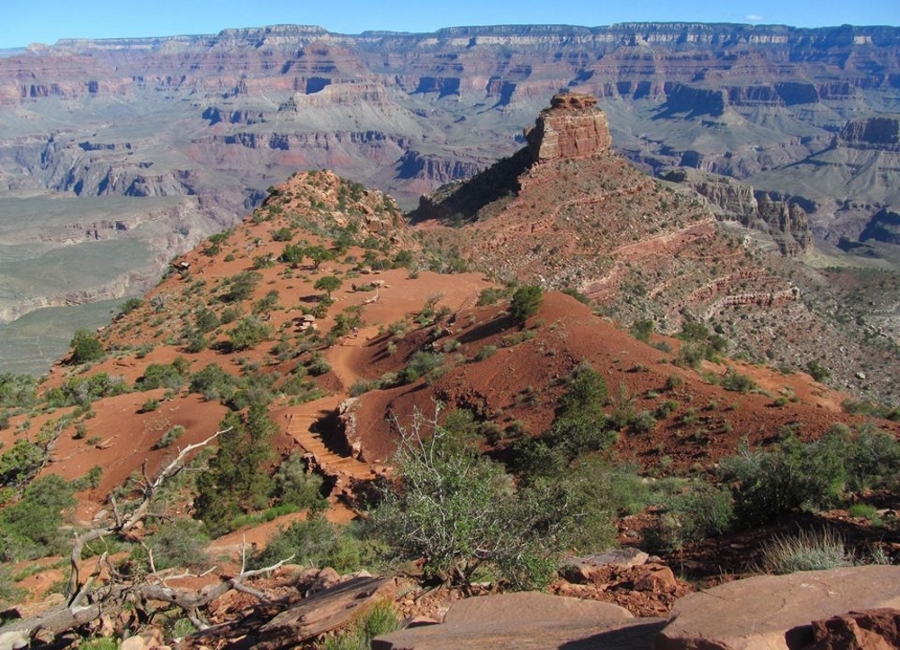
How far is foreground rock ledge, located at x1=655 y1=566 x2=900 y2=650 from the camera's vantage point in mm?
5195

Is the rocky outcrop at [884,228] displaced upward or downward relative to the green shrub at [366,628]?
downward

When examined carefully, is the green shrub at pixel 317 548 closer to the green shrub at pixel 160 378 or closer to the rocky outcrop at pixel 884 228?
the green shrub at pixel 160 378

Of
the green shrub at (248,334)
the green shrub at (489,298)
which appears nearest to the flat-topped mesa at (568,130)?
the green shrub at (489,298)

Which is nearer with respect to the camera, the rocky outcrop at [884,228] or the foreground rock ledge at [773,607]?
the foreground rock ledge at [773,607]

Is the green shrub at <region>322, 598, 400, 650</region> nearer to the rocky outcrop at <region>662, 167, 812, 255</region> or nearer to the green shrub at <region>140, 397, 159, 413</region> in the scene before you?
the green shrub at <region>140, 397, 159, 413</region>

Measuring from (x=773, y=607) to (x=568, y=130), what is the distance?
61.4m

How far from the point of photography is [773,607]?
5.78 m

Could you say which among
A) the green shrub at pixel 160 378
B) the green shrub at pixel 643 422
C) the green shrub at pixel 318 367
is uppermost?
the green shrub at pixel 643 422

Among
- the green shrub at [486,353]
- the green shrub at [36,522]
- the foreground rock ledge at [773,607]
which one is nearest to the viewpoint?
the foreground rock ledge at [773,607]

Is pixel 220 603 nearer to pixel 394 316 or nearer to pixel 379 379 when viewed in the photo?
pixel 379 379

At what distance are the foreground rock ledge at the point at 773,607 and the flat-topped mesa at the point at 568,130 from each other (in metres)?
59.4

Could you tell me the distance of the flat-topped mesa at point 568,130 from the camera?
6297 cm

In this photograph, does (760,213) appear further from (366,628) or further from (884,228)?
(366,628)

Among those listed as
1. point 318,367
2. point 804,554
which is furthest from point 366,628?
point 318,367
